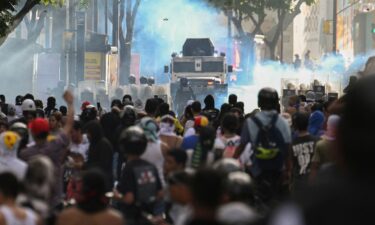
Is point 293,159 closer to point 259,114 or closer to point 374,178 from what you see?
point 259,114

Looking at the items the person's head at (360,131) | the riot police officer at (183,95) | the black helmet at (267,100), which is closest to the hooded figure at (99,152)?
the black helmet at (267,100)

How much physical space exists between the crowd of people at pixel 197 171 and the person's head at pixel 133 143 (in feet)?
0.04

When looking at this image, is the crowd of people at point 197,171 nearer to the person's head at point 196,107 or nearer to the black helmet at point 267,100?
the black helmet at point 267,100

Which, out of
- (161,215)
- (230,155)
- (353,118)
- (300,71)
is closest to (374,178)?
(353,118)

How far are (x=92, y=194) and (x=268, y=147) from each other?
4.54m

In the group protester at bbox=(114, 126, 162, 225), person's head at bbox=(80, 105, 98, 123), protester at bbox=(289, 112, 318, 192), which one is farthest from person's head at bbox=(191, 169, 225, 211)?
person's head at bbox=(80, 105, 98, 123)

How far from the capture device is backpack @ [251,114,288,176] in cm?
1102

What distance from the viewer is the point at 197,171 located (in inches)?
214

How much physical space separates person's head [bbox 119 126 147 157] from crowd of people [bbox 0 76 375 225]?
0.04 feet

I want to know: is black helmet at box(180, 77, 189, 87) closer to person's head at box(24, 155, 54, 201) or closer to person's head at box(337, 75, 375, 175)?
person's head at box(24, 155, 54, 201)

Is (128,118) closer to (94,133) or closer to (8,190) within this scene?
(94,133)

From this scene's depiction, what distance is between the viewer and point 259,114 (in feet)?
36.5

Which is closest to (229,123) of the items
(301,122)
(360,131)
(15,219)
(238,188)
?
(301,122)

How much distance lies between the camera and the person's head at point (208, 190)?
5.09m
